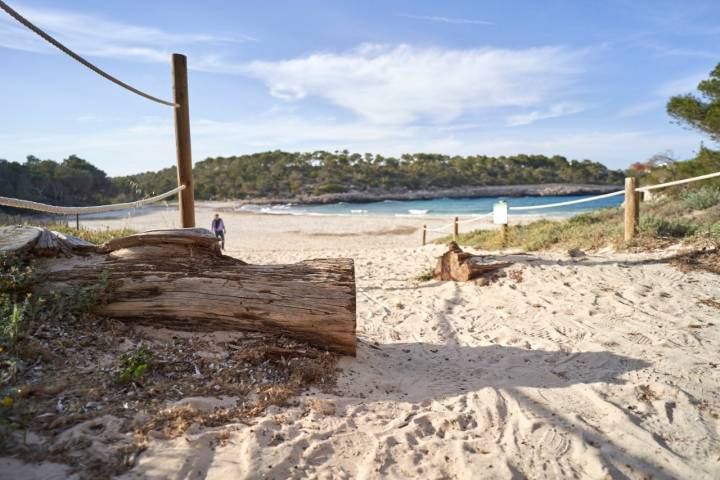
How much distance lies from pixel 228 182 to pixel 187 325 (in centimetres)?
5630

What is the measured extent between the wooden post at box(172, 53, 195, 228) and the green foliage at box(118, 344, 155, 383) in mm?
2426

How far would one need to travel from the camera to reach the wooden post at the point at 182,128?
4621 mm

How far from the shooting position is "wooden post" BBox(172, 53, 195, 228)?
4621 mm

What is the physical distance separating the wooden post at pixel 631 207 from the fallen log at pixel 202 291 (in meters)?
5.24

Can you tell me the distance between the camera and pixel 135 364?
8.55 ft

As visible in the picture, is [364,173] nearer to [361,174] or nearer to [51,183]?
[361,174]

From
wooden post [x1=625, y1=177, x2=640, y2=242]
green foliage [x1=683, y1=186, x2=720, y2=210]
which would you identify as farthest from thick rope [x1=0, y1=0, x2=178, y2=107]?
→ green foliage [x1=683, y1=186, x2=720, y2=210]

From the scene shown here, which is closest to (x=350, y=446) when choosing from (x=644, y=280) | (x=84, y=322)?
(x=84, y=322)

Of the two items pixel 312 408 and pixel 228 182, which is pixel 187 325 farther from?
pixel 228 182

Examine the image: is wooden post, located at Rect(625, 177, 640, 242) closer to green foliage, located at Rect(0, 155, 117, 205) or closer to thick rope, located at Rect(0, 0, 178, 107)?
thick rope, located at Rect(0, 0, 178, 107)

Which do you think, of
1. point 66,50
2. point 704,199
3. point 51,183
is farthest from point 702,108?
point 51,183

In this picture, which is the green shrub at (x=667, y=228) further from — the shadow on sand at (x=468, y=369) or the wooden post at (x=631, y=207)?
the shadow on sand at (x=468, y=369)

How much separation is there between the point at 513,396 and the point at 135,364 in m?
2.37

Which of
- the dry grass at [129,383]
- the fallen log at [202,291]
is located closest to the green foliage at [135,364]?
the dry grass at [129,383]
